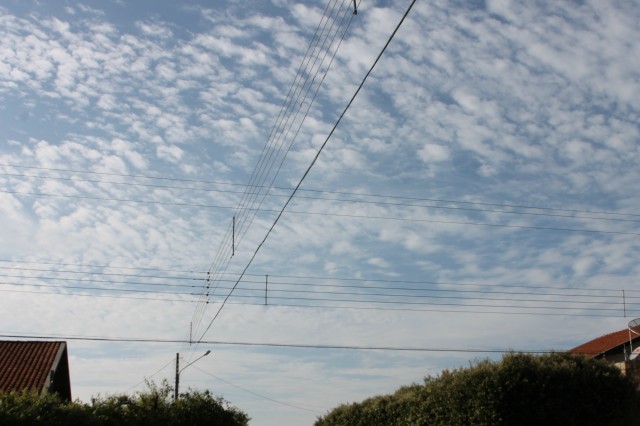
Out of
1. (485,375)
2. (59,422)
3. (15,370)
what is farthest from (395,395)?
(15,370)

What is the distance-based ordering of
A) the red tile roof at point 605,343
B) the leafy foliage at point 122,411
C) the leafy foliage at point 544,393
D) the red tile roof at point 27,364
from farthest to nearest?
the red tile roof at point 605,343 < the red tile roof at point 27,364 < the leafy foliage at point 122,411 < the leafy foliage at point 544,393

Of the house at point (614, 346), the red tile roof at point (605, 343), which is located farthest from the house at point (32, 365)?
the red tile roof at point (605, 343)

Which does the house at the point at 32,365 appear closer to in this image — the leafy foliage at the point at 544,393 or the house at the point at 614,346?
the leafy foliage at the point at 544,393

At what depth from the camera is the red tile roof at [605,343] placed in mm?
38281

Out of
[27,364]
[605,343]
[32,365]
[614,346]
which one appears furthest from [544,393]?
[605,343]

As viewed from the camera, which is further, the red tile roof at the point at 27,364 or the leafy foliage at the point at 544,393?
the red tile roof at the point at 27,364

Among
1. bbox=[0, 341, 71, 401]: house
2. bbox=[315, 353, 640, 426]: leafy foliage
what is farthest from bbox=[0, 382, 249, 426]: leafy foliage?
bbox=[315, 353, 640, 426]: leafy foliage

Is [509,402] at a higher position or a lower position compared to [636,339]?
lower

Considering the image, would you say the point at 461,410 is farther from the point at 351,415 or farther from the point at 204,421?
the point at 204,421

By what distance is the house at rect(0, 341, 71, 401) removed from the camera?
3039cm

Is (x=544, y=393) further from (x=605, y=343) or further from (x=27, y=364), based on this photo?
(x=605, y=343)

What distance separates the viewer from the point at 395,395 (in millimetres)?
21828

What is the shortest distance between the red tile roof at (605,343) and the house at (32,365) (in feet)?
90.4

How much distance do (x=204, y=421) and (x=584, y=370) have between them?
19272 millimetres
